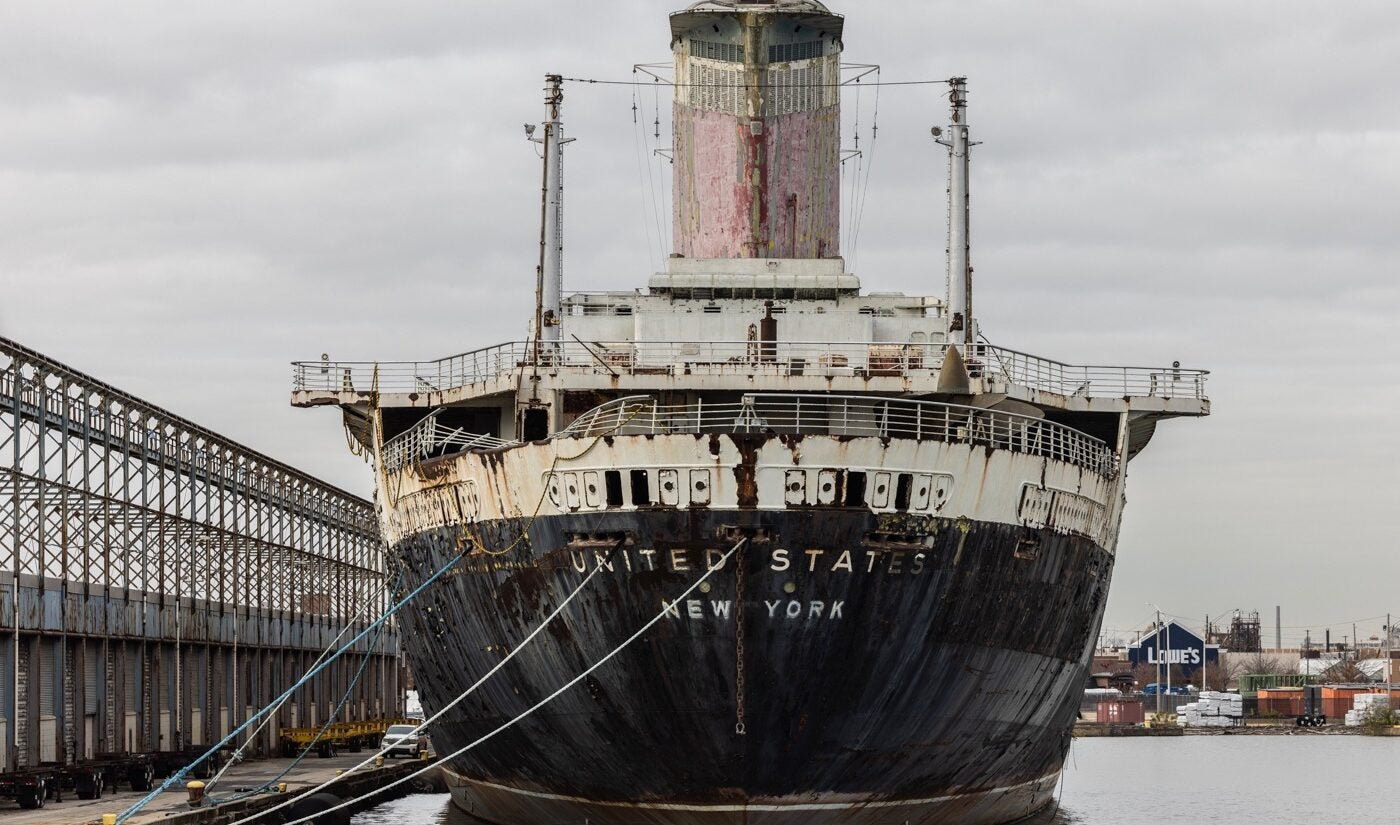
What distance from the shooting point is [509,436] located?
32.1 metres

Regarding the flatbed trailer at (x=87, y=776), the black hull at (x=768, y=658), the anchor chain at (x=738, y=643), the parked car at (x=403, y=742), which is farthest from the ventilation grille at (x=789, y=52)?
the parked car at (x=403, y=742)

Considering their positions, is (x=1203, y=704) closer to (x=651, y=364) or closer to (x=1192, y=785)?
(x=1192, y=785)

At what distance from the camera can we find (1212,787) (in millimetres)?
55281

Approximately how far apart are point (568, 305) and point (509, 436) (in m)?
4.84

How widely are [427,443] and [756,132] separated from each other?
10.0m

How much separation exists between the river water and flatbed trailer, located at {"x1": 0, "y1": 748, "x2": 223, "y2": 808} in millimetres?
4331

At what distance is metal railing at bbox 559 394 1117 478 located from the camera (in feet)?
88.8

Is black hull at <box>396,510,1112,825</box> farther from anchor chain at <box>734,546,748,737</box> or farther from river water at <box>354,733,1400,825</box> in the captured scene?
river water at <box>354,733,1400,825</box>

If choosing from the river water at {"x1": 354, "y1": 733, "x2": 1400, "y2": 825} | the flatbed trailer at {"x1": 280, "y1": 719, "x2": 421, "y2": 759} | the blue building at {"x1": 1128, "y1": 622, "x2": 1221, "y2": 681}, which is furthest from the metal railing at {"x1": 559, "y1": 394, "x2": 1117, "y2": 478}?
the blue building at {"x1": 1128, "y1": 622, "x2": 1221, "y2": 681}

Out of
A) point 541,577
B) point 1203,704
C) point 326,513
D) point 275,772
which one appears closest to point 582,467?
point 541,577

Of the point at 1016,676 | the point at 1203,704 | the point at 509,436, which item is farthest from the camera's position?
the point at 1203,704

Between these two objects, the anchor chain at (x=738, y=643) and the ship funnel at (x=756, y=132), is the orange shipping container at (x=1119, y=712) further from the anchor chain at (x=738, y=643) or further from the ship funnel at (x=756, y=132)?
the anchor chain at (x=738, y=643)

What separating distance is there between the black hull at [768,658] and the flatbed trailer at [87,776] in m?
8.18

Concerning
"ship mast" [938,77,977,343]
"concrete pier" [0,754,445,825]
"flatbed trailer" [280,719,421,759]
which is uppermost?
"ship mast" [938,77,977,343]
